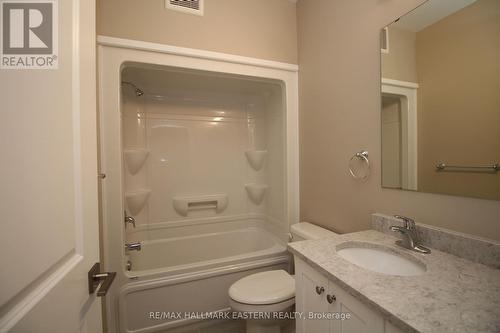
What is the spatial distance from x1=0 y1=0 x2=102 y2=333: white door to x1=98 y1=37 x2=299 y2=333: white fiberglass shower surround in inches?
32.0

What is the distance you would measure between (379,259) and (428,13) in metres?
1.17

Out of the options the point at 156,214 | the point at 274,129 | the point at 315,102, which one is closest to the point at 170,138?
the point at 156,214

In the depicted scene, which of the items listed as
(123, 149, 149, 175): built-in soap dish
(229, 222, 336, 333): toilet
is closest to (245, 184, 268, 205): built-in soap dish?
(229, 222, 336, 333): toilet

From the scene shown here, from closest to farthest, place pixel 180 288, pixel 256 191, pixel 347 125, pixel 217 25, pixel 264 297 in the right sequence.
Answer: pixel 264 297, pixel 347 125, pixel 180 288, pixel 217 25, pixel 256 191

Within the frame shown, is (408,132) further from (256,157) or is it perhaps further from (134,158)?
(134,158)

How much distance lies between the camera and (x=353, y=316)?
680 mm

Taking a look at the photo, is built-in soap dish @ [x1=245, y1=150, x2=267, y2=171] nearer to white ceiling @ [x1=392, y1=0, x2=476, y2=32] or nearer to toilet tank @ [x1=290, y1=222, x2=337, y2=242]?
toilet tank @ [x1=290, y1=222, x2=337, y2=242]

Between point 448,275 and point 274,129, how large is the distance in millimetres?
1812

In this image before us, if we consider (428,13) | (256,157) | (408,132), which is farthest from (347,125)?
(256,157)

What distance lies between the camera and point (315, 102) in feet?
5.46

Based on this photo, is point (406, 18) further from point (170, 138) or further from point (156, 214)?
point (156, 214)

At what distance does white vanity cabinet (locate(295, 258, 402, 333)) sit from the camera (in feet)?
2.04

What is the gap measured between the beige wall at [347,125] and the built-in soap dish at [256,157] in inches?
29.2

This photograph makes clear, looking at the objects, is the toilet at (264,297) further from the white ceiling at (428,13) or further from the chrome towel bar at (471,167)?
the white ceiling at (428,13)
